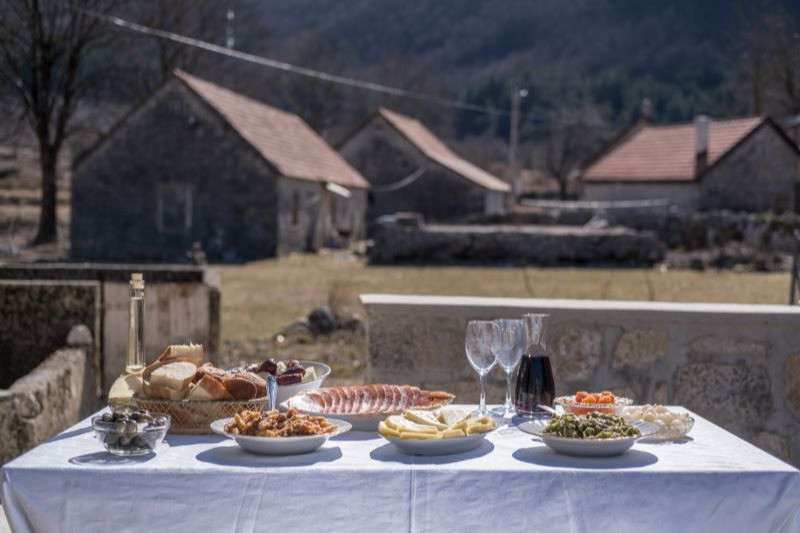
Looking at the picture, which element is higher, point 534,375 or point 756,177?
point 756,177

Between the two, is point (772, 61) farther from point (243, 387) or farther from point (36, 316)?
point (243, 387)

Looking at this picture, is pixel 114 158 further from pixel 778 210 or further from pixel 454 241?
pixel 778 210

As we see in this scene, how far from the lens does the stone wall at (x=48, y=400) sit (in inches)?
210

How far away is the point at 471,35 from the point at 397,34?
9119 millimetres

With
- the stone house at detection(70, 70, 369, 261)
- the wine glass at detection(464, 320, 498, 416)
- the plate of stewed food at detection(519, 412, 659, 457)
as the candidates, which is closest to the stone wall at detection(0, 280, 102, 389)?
the wine glass at detection(464, 320, 498, 416)

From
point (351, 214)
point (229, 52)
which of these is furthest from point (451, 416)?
point (351, 214)

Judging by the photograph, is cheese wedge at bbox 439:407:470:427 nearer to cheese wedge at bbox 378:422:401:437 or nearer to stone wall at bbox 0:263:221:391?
cheese wedge at bbox 378:422:401:437

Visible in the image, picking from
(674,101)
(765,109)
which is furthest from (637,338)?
(674,101)

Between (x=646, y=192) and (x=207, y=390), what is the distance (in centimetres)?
3493

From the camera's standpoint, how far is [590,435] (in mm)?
2633

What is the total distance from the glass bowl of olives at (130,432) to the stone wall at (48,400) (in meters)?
2.95

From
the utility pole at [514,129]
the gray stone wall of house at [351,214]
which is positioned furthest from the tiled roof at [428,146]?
the gray stone wall of house at [351,214]

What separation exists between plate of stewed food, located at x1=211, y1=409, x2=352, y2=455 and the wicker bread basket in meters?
0.16

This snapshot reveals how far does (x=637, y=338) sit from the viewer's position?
4930 millimetres
